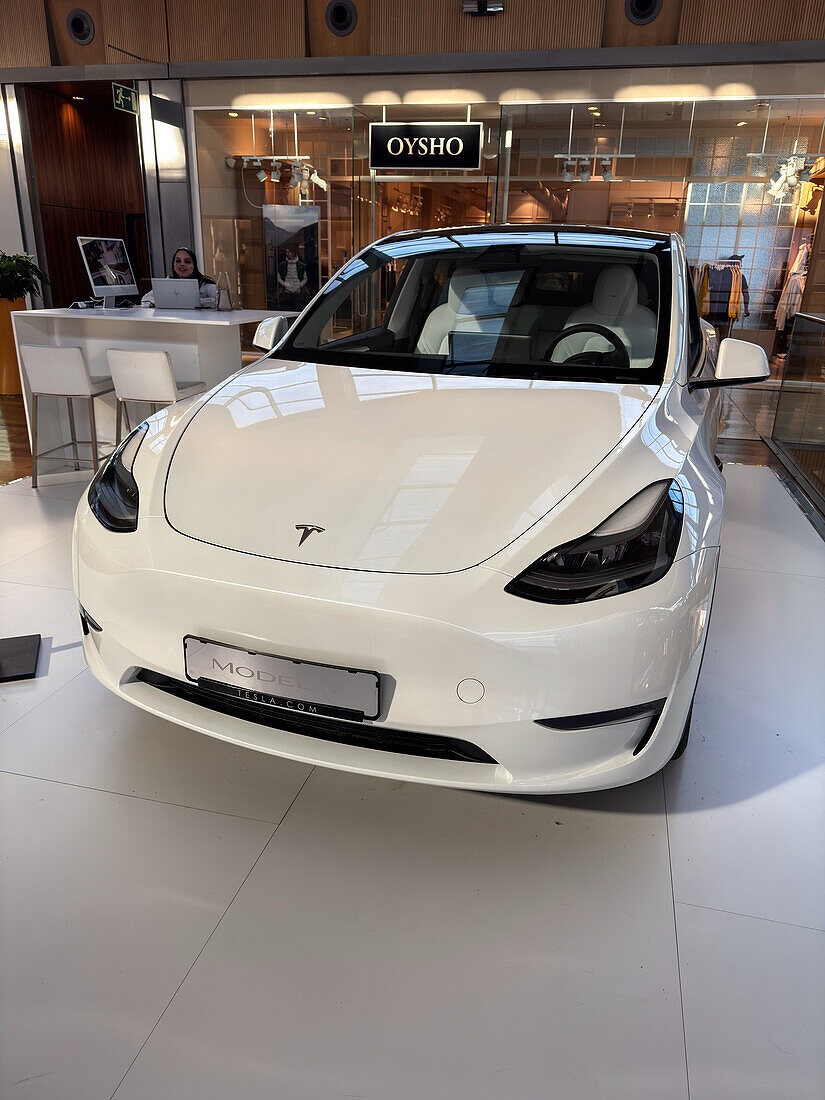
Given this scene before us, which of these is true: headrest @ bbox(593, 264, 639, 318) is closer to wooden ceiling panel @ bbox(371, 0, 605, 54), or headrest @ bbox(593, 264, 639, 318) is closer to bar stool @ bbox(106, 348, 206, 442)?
bar stool @ bbox(106, 348, 206, 442)

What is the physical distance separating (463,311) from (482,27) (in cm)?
686

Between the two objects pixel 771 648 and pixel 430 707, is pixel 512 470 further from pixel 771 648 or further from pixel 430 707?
pixel 771 648

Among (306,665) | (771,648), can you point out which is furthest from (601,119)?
(306,665)

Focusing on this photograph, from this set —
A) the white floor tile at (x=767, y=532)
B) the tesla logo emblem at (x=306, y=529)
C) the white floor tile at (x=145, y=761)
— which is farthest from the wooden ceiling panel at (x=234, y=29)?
the tesla logo emblem at (x=306, y=529)

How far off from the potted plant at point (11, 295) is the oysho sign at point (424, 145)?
3.72 meters

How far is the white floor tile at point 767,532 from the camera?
3.37 meters

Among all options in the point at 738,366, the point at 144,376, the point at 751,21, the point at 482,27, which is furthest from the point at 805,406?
the point at 482,27

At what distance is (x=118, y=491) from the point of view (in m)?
1.76

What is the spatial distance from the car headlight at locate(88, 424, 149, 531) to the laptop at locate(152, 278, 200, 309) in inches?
135

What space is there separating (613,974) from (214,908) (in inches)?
30.1

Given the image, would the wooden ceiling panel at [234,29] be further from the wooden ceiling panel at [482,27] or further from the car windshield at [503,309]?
the car windshield at [503,309]

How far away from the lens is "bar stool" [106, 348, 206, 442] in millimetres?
4098

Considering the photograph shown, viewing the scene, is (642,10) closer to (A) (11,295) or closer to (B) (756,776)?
(A) (11,295)

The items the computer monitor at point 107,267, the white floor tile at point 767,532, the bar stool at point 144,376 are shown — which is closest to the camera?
the white floor tile at point 767,532
